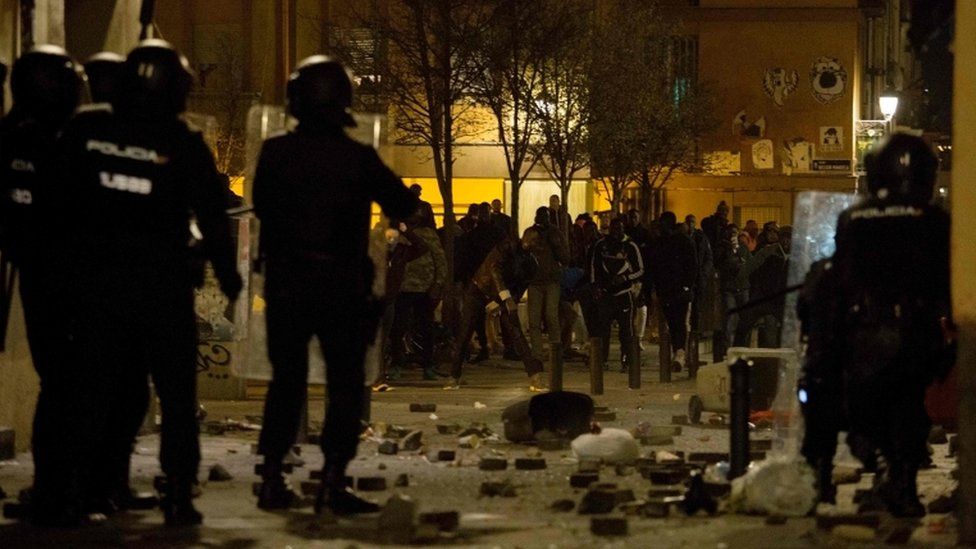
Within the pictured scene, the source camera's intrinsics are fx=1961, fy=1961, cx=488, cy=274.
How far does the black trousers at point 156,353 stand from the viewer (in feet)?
26.8

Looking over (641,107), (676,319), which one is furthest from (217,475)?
(641,107)

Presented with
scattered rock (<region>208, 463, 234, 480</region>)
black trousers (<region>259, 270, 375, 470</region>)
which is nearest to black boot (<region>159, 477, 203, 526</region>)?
black trousers (<region>259, 270, 375, 470</region>)

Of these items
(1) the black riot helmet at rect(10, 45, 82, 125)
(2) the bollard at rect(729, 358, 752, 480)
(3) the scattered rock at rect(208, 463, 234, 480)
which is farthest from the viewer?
(3) the scattered rock at rect(208, 463, 234, 480)

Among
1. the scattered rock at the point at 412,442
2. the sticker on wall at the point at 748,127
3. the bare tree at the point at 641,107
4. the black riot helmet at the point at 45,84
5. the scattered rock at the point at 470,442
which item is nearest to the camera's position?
the black riot helmet at the point at 45,84

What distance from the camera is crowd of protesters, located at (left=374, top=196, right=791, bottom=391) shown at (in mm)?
19578

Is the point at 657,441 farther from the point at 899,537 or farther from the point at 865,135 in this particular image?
the point at 865,135

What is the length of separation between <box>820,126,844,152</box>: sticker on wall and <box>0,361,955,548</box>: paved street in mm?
44962

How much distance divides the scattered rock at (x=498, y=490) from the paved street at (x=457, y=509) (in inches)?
1.6

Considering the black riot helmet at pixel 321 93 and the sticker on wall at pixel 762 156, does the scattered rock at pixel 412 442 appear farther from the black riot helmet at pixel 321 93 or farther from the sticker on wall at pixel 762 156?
the sticker on wall at pixel 762 156

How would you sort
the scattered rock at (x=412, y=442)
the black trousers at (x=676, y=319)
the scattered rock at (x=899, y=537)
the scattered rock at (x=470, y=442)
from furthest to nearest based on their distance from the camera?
the black trousers at (x=676, y=319) → the scattered rock at (x=470, y=442) → the scattered rock at (x=412, y=442) → the scattered rock at (x=899, y=537)

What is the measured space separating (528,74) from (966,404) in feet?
87.8

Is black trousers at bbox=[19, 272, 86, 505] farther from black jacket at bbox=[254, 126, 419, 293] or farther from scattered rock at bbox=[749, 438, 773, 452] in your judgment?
scattered rock at bbox=[749, 438, 773, 452]

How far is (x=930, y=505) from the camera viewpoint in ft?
30.2

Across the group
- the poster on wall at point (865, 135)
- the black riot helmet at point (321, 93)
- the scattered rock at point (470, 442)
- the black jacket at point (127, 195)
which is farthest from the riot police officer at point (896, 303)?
the poster on wall at point (865, 135)
